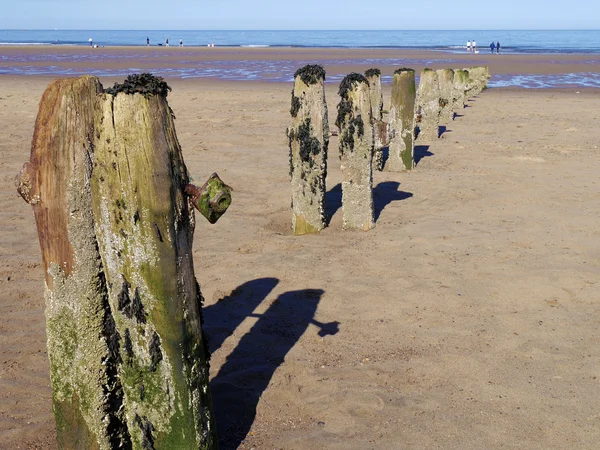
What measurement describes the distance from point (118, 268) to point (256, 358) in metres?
2.06

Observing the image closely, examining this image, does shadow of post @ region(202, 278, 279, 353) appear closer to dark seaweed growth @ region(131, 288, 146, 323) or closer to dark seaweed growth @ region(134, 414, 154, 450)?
dark seaweed growth @ region(134, 414, 154, 450)

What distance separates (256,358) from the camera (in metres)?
5.20

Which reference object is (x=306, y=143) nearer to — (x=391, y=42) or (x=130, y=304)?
(x=130, y=304)

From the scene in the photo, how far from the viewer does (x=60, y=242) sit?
352 centimetres

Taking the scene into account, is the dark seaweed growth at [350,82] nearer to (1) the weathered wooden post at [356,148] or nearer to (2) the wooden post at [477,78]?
Result: (1) the weathered wooden post at [356,148]

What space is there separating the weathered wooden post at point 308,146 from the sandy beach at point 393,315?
320mm

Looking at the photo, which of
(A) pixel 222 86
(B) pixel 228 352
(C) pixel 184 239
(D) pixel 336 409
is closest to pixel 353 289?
(B) pixel 228 352

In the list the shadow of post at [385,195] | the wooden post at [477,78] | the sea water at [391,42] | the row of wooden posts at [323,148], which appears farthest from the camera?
the sea water at [391,42]

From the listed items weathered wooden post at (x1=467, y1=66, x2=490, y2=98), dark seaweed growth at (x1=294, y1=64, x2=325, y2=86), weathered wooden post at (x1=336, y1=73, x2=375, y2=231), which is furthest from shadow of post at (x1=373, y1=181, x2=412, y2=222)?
weathered wooden post at (x1=467, y1=66, x2=490, y2=98)

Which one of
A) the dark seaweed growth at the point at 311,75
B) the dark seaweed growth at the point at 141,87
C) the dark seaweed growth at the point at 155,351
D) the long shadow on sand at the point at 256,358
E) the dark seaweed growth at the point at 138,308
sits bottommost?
the long shadow on sand at the point at 256,358

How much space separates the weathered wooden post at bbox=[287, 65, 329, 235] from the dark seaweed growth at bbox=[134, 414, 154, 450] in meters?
4.75

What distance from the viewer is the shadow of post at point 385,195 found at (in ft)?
31.0

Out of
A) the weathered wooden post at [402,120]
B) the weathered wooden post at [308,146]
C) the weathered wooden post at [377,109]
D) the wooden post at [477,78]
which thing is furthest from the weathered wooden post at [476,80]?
the weathered wooden post at [308,146]

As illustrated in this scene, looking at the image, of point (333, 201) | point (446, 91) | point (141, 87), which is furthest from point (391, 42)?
point (141, 87)
